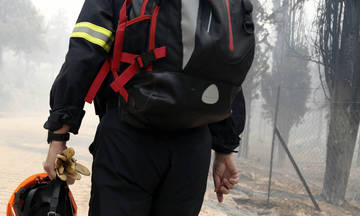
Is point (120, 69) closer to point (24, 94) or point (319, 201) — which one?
point (319, 201)

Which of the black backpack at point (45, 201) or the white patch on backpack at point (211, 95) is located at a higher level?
the white patch on backpack at point (211, 95)

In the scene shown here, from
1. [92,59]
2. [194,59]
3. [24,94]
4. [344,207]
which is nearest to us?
[194,59]

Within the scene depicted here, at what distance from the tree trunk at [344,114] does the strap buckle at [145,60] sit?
20.9 ft

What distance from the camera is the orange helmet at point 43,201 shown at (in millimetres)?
1336

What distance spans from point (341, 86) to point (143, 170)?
258 inches

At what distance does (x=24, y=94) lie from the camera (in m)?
37.0

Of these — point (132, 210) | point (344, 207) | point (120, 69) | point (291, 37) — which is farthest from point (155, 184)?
point (291, 37)

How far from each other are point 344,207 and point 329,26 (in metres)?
3.60

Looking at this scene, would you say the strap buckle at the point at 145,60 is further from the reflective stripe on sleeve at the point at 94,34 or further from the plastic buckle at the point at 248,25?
the plastic buckle at the point at 248,25

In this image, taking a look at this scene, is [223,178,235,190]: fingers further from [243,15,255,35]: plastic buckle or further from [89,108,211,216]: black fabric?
[243,15,255,35]: plastic buckle

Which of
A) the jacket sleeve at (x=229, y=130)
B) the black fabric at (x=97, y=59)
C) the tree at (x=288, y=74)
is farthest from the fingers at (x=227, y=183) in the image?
the tree at (x=288, y=74)

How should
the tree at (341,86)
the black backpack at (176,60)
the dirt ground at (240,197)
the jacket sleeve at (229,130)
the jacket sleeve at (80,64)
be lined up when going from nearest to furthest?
1. the black backpack at (176,60)
2. the jacket sleeve at (80,64)
3. the jacket sleeve at (229,130)
4. the dirt ground at (240,197)
5. the tree at (341,86)

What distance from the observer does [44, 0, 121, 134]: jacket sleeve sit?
126 centimetres

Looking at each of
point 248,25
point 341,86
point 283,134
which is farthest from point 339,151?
point 283,134
